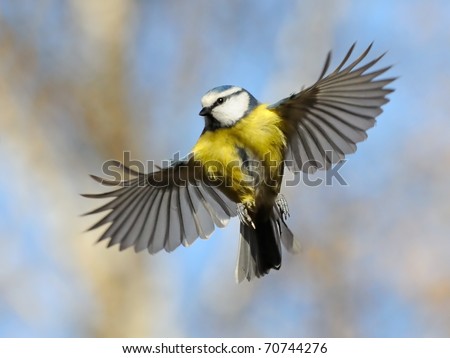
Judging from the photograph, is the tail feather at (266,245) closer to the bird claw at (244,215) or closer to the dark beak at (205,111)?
the bird claw at (244,215)

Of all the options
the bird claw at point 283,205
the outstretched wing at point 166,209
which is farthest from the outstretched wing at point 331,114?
the outstretched wing at point 166,209

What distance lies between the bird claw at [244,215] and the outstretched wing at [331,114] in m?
0.17

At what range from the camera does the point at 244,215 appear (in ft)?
6.39

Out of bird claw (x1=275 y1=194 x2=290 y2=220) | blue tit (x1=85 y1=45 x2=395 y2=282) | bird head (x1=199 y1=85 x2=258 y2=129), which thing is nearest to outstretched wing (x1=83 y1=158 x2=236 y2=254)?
blue tit (x1=85 y1=45 x2=395 y2=282)

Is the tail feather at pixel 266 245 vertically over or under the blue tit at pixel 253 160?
under

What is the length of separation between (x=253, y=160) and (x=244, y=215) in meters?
0.17

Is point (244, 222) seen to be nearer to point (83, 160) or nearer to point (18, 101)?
point (83, 160)

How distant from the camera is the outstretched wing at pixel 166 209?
2029 mm

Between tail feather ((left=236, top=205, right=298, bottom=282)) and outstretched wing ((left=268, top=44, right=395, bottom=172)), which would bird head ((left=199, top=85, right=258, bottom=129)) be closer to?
outstretched wing ((left=268, top=44, right=395, bottom=172))

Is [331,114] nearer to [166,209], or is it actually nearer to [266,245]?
[266,245]

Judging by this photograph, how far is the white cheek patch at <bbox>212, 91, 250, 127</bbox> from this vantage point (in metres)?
1.95

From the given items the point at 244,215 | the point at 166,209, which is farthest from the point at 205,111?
the point at 166,209

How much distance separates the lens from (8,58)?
3.35 metres

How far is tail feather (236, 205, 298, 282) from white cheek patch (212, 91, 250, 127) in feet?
0.93
